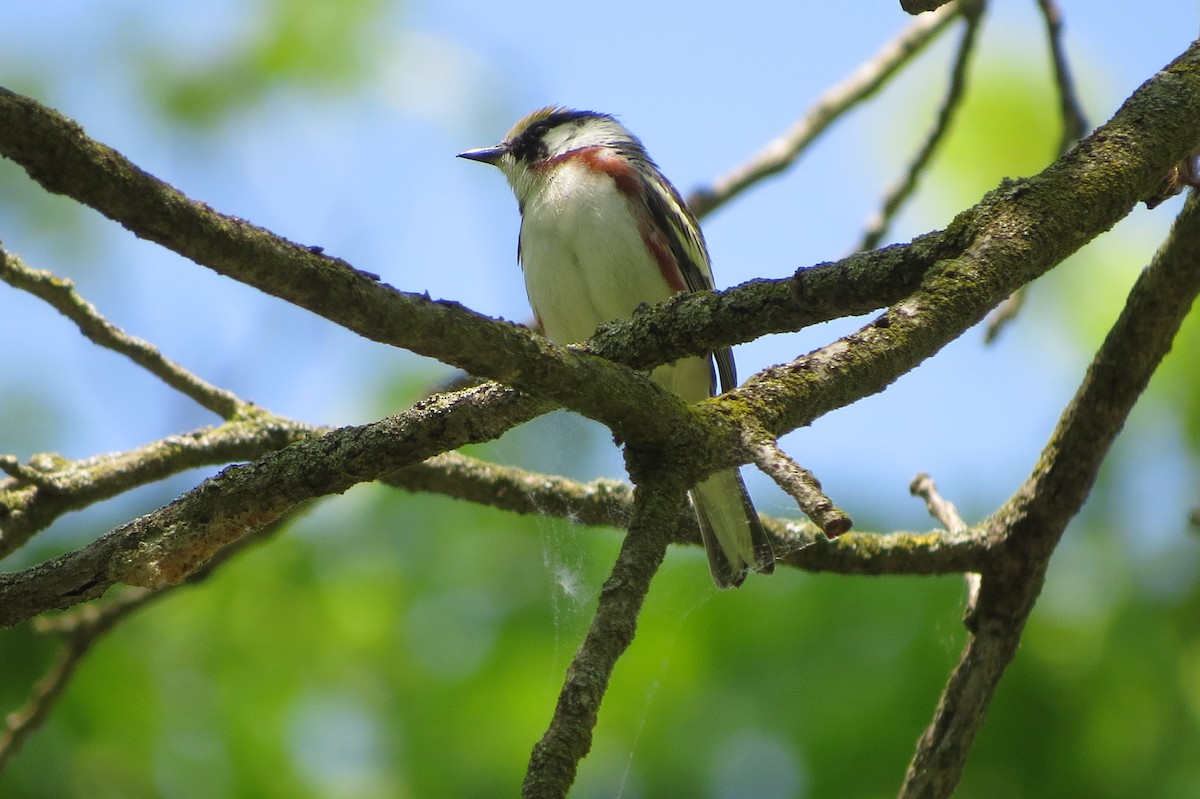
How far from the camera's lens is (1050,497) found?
3.61 meters

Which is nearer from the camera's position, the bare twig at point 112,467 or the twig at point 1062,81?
the bare twig at point 112,467

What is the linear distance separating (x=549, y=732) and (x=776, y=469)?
0.60m

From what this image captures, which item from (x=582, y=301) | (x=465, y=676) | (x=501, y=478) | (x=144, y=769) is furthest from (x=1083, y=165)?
(x=144, y=769)

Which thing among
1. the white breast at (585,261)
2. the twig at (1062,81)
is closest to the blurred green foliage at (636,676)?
the white breast at (585,261)

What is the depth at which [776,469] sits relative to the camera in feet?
6.66

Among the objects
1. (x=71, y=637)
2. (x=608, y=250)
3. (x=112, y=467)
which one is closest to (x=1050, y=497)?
(x=608, y=250)

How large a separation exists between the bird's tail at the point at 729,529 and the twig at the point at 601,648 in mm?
2029

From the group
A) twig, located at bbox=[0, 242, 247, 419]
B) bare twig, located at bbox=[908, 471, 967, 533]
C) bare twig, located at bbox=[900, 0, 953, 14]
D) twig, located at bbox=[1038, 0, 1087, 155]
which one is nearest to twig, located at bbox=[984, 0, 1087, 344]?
twig, located at bbox=[1038, 0, 1087, 155]

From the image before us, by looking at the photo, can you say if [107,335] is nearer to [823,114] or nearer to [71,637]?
[71,637]

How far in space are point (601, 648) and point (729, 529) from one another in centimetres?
234

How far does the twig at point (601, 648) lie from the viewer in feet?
5.79

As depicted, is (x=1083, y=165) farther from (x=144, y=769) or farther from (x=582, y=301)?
(x=144, y=769)

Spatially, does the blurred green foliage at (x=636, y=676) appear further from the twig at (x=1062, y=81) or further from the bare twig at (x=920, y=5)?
the bare twig at (x=920, y=5)

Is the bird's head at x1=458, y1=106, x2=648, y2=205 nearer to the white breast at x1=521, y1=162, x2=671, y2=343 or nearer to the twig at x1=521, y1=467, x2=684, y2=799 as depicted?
the white breast at x1=521, y1=162, x2=671, y2=343
